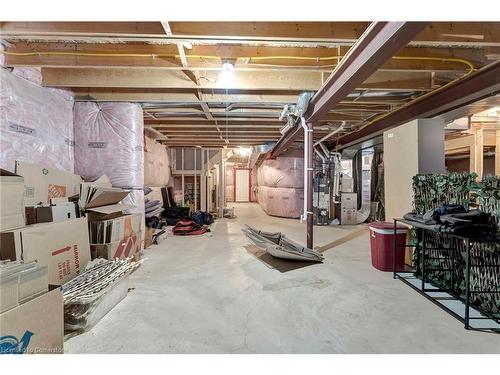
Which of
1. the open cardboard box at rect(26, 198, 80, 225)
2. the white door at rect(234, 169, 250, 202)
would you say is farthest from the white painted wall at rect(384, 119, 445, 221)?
the white door at rect(234, 169, 250, 202)

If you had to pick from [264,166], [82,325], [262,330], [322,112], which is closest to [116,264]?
[82,325]

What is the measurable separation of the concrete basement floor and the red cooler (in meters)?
0.18

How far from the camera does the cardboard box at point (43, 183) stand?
7.66ft

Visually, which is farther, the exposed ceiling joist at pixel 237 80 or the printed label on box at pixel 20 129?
the exposed ceiling joist at pixel 237 80

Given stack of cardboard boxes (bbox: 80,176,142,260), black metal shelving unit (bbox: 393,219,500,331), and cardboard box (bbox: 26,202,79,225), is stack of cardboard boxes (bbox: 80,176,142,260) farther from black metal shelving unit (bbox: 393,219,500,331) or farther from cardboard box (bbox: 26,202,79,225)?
black metal shelving unit (bbox: 393,219,500,331)

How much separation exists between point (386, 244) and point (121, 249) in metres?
3.10

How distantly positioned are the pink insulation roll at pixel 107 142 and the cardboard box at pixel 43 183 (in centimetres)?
51

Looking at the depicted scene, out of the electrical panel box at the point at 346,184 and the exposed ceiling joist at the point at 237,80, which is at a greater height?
the exposed ceiling joist at the point at 237,80

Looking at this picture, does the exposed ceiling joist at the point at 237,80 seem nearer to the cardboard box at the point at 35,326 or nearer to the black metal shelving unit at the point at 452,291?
the black metal shelving unit at the point at 452,291

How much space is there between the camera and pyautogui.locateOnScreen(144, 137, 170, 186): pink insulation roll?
5617mm

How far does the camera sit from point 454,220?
1968 mm

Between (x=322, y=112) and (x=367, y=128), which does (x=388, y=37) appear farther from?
(x=367, y=128)

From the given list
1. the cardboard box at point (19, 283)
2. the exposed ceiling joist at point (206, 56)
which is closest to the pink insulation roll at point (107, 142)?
the exposed ceiling joist at point (206, 56)

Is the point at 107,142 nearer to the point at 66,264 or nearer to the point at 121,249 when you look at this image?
the point at 121,249
